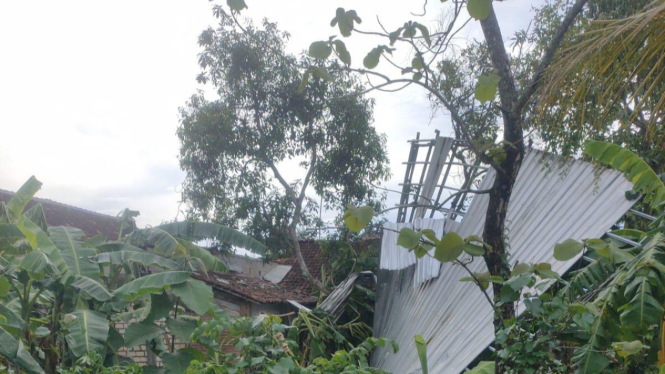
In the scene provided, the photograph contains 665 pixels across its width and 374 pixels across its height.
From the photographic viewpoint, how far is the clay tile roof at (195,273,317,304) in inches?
473

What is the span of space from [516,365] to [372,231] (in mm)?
9743

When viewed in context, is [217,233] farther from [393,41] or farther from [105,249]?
[393,41]

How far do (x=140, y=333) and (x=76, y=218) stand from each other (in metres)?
8.18

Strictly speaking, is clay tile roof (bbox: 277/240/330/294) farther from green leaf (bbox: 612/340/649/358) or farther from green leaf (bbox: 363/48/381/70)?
green leaf (bbox: 612/340/649/358)

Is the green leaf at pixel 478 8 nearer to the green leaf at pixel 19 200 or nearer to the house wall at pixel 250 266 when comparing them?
the green leaf at pixel 19 200

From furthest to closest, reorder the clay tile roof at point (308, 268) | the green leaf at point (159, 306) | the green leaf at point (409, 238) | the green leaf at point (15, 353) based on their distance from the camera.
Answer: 1. the clay tile roof at point (308, 268)
2. the green leaf at point (159, 306)
3. the green leaf at point (15, 353)
4. the green leaf at point (409, 238)

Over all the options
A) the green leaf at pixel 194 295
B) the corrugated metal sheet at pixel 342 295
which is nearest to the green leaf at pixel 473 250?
the green leaf at pixel 194 295

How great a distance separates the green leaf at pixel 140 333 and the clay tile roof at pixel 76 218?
6224 millimetres

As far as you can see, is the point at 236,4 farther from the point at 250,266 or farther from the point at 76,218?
the point at 250,266

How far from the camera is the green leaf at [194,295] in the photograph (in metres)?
7.27

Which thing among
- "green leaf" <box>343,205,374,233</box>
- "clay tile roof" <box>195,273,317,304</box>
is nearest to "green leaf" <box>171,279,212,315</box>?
"clay tile roof" <box>195,273,317,304</box>

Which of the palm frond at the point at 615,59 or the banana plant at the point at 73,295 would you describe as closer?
the palm frond at the point at 615,59

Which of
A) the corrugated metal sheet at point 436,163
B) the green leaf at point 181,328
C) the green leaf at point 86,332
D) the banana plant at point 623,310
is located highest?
the corrugated metal sheet at point 436,163

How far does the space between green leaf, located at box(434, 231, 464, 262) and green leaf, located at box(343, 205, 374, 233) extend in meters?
0.39
